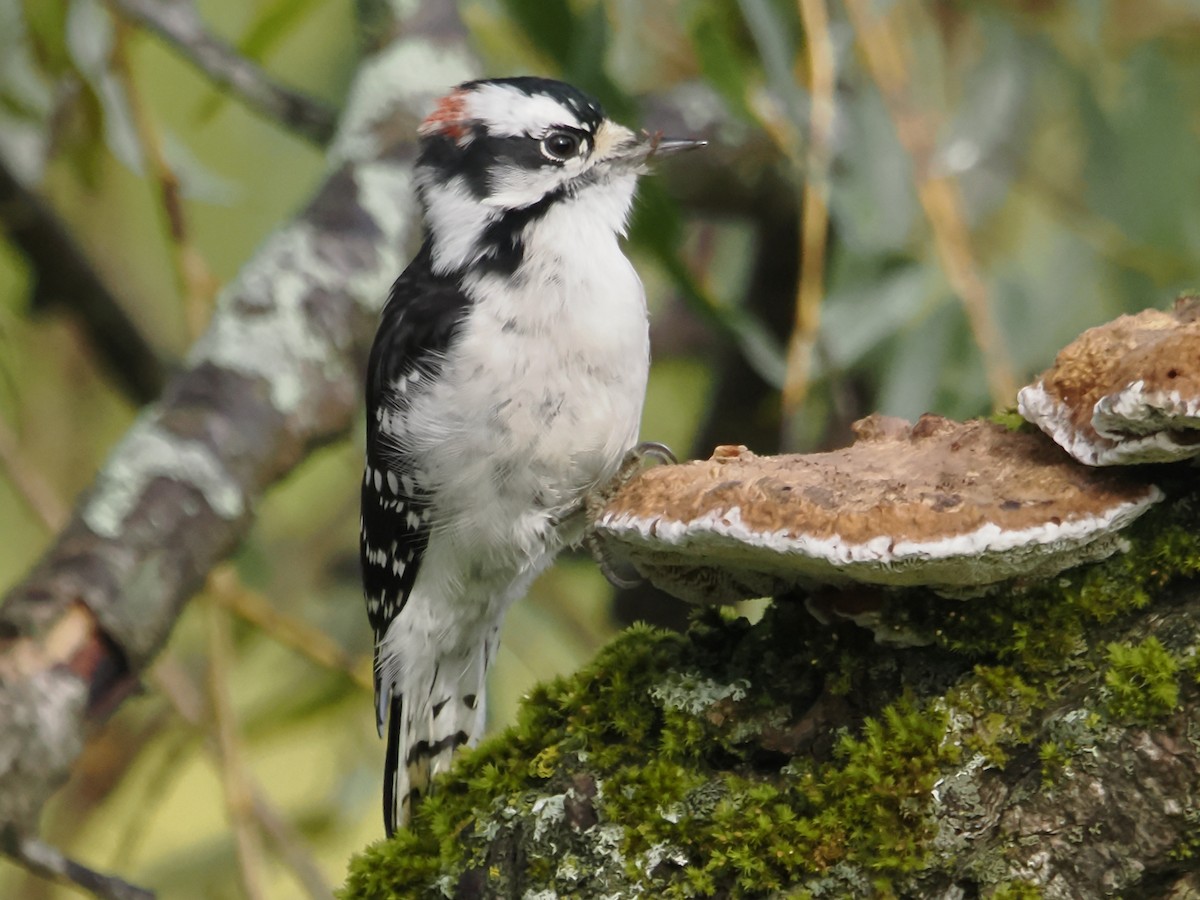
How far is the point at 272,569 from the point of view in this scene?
4871mm

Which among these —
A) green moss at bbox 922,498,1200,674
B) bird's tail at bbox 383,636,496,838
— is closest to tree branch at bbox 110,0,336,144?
bird's tail at bbox 383,636,496,838

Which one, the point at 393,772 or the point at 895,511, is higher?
the point at 393,772

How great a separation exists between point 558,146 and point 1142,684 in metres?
1.77

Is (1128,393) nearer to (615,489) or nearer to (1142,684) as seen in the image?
(1142,684)

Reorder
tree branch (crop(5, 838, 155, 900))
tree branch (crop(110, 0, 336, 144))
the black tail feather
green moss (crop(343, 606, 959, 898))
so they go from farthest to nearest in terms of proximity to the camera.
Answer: tree branch (crop(110, 0, 336, 144)) → the black tail feather → tree branch (crop(5, 838, 155, 900)) → green moss (crop(343, 606, 959, 898))

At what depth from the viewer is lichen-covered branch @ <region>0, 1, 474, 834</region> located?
2.70 metres

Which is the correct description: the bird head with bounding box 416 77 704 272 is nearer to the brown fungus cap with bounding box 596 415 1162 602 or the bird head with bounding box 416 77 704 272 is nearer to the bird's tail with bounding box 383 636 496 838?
the bird's tail with bounding box 383 636 496 838

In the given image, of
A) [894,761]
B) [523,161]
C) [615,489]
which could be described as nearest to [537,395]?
[615,489]

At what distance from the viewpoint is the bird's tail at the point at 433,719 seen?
2875mm

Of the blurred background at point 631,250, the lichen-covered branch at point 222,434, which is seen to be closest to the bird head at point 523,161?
the blurred background at point 631,250

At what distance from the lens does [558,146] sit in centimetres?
294

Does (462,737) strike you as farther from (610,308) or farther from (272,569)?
(272,569)

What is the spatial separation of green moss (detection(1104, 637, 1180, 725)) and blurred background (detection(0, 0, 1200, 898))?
1.53 meters

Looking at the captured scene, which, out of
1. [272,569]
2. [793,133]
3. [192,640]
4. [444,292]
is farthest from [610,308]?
[192,640]
